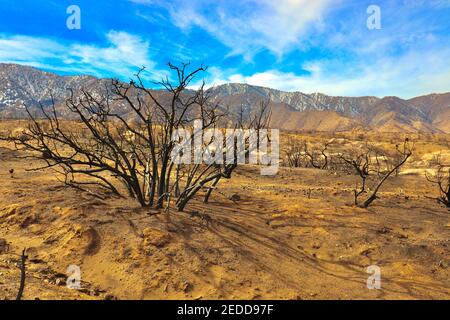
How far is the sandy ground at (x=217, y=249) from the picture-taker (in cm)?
539

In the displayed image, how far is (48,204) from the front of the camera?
771 centimetres

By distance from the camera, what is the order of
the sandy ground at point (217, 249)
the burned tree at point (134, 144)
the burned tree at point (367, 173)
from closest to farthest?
the sandy ground at point (217, 249)
the burned tree at point (134, 144)
the burned tree at point (367, 173)

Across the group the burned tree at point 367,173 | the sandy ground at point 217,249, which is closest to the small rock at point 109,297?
the sandy ground at point 217,249

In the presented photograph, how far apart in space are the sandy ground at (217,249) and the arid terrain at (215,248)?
0.07 feet

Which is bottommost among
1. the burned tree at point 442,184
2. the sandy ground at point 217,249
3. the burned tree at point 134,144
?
the sandy ground at point 217,249

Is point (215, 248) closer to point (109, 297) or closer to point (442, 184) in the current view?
point (109, 297)

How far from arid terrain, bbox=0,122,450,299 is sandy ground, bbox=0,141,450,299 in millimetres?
21

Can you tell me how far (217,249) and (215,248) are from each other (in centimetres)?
5

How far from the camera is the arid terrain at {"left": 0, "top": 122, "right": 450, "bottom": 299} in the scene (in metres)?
5.39

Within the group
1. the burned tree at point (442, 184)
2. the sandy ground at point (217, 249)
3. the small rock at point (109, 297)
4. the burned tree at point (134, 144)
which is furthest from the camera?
the burned tree at point (442, 184)

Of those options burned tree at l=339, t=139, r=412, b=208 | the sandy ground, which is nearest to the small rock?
the sandy ground

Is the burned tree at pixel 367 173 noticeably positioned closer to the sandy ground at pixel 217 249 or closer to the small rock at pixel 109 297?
the sandy ground at pixel 217 249
